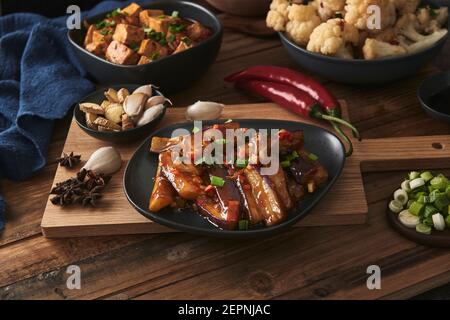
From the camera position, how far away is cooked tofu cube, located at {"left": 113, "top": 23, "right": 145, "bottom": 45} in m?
2.96

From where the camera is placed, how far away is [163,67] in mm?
2895

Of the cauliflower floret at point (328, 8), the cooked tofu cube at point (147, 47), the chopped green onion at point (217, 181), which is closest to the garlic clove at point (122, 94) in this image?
the cooked tofu cube at point (147, 47)

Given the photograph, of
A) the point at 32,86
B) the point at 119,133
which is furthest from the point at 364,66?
the point at 32,86

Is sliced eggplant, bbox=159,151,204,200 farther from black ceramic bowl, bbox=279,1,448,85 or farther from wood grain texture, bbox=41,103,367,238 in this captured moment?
black ceramic bowl, bbox=279,1,448,85

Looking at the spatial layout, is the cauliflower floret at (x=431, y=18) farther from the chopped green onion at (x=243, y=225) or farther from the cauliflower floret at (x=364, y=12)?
the chopped green onion at (x=243, y=225)

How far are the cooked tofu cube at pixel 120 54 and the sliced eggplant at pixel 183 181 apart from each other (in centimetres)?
76

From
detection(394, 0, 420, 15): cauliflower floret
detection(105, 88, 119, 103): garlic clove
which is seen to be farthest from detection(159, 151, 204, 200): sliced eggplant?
detection(394, 0, 420, 15): cauliflower floret

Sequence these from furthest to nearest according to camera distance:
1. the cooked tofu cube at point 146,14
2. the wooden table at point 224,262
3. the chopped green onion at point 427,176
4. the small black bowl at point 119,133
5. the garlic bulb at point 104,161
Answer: the cooked tofu cube at point 146,14 < the small black bowl at point 119,133 < the garlic bulb at point 104,161 < the chopped green onion at point 427,176 < the wooden table at point 224,262

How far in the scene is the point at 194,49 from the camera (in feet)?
9.61

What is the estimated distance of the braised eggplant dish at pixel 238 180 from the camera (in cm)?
219

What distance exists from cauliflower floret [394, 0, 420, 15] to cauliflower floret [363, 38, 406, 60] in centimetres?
21

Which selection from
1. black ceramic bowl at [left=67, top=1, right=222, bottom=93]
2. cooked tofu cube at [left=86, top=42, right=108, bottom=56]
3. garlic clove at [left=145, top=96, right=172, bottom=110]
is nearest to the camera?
garlic clove at [left=145, top=96, right=172, bottom=110]
